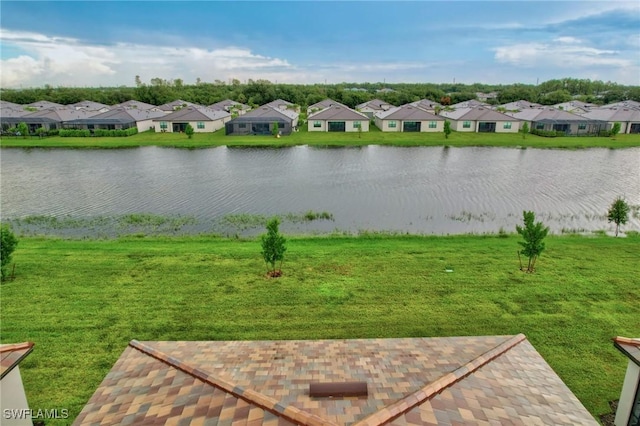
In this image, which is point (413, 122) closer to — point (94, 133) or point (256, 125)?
point (256, 125)

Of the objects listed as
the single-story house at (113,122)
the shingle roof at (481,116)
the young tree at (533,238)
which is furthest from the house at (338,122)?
the young tree at (533,238)

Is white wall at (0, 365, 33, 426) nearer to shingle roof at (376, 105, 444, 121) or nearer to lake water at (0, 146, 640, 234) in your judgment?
lake water at (0, 146, 640, 234)

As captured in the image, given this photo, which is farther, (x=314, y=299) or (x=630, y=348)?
(x=314, y=299)

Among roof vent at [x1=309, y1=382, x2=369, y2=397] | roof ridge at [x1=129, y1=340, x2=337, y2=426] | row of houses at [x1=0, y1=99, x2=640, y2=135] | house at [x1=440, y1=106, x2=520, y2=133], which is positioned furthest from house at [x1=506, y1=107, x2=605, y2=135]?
roof ridge at [x1=129, y1=340, x2=337, y2=426]

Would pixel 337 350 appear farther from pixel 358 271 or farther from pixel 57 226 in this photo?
pixel 57 226

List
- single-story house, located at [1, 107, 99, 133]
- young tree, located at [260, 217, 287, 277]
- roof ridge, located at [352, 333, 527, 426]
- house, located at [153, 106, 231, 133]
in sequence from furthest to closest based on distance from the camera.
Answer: house, located at [153, 106, 231, 133]
single-story house, located at [1, 107, 99, 133]
young tree, located at [260, 217, 287, 277]
roof ridge, located at [352, 333, 527, 426]

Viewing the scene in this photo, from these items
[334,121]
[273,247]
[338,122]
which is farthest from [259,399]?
[338,122]
